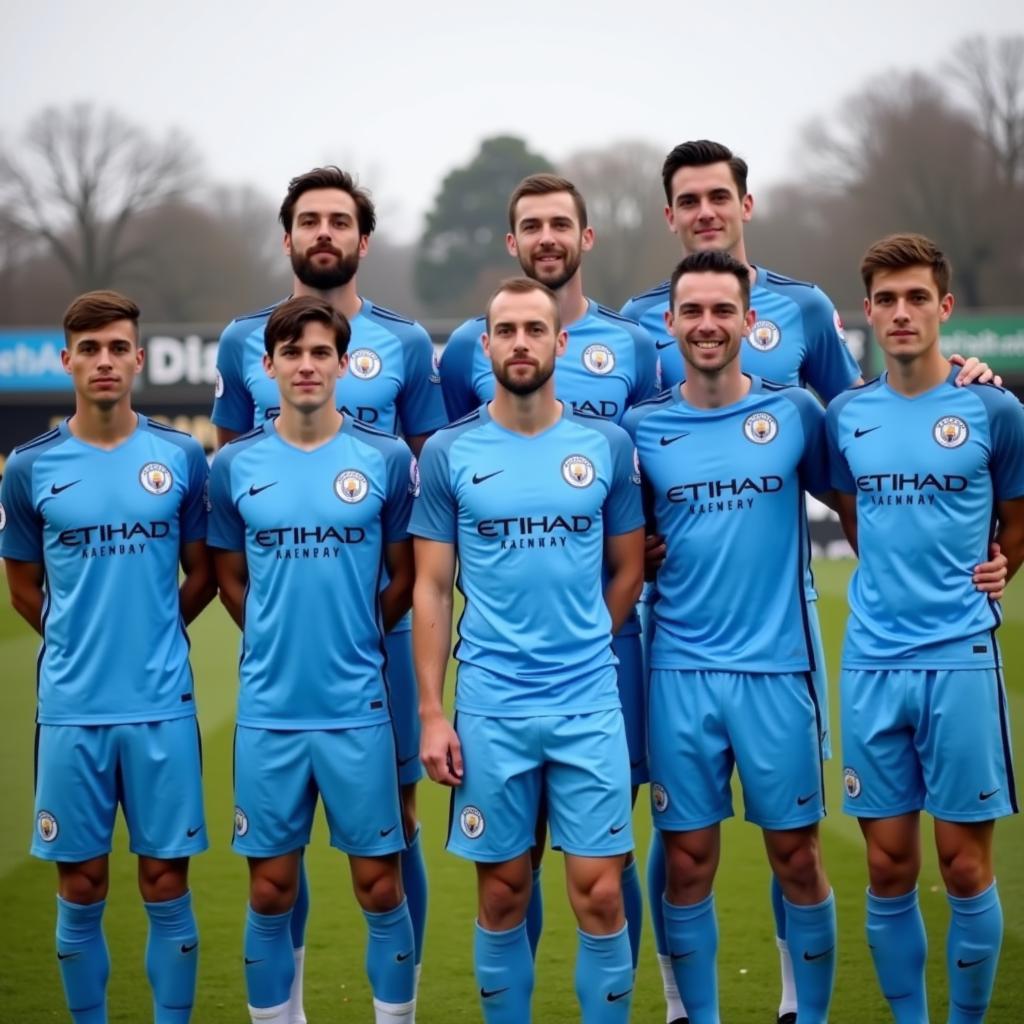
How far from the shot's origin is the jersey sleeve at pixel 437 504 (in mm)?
4125

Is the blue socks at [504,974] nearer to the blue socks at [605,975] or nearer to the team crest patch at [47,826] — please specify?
the blue socks at [605,975]

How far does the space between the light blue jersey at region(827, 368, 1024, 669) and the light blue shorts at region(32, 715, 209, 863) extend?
6.31ft

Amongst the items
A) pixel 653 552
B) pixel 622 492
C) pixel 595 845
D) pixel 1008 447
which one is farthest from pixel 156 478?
pixel 1008 447

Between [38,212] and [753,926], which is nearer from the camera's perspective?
[753,926]

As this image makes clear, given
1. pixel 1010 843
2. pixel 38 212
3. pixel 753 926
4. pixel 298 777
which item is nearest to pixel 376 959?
pixel 298 777

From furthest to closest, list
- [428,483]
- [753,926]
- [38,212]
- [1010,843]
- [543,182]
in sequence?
[38,212] < [1010,843] < [753,926] < [543,182] < [428,483]

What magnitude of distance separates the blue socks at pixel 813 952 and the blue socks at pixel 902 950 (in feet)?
0.41

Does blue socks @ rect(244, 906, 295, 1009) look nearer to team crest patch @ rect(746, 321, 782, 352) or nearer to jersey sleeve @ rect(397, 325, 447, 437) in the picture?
jersey sleeve @ rect(397, 325, 447, 437)

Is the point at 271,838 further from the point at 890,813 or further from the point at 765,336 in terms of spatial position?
the point at 765,336

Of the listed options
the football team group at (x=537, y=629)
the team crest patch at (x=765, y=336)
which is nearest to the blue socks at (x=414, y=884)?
the football team group at (x=537, y=629)

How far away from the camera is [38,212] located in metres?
32.7

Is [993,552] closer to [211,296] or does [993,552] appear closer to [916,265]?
[916,265]

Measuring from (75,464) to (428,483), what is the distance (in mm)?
1045

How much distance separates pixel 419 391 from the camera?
4.86m
